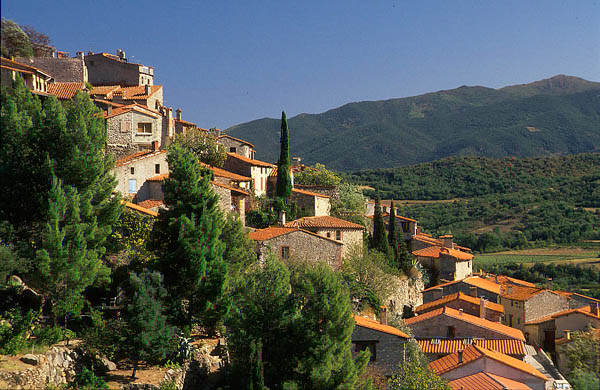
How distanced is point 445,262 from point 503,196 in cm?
6501

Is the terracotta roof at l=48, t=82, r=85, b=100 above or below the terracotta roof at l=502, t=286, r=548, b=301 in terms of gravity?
above

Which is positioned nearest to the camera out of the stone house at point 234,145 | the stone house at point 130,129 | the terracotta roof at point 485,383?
the terracotta roof at point 485,383

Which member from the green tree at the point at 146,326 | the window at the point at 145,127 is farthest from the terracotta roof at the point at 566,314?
the green tree at the point at 146,326

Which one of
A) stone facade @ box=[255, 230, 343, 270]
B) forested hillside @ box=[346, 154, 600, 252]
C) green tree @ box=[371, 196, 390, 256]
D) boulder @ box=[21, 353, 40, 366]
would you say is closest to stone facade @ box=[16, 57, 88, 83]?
stone facade @ box=[255, 230, 343, 270]

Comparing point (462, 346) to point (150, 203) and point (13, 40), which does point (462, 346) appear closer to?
point (150, 203)

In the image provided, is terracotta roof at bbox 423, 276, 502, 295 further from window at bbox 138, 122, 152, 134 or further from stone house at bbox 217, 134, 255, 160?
window at bbox 138, 122, 152, 134

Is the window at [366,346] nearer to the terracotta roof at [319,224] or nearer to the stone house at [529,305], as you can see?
the terracotta roof at [319,224]

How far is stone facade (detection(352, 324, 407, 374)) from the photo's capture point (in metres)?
25.7

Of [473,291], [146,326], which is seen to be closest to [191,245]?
[146,326]

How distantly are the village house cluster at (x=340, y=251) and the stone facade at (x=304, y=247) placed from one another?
0.19 ft

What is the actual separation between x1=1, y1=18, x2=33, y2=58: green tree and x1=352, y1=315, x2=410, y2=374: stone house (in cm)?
1759

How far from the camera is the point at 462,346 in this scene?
30.4m

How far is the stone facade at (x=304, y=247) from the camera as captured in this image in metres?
31.4

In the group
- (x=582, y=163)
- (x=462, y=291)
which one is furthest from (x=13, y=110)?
(x=582, y=163)
